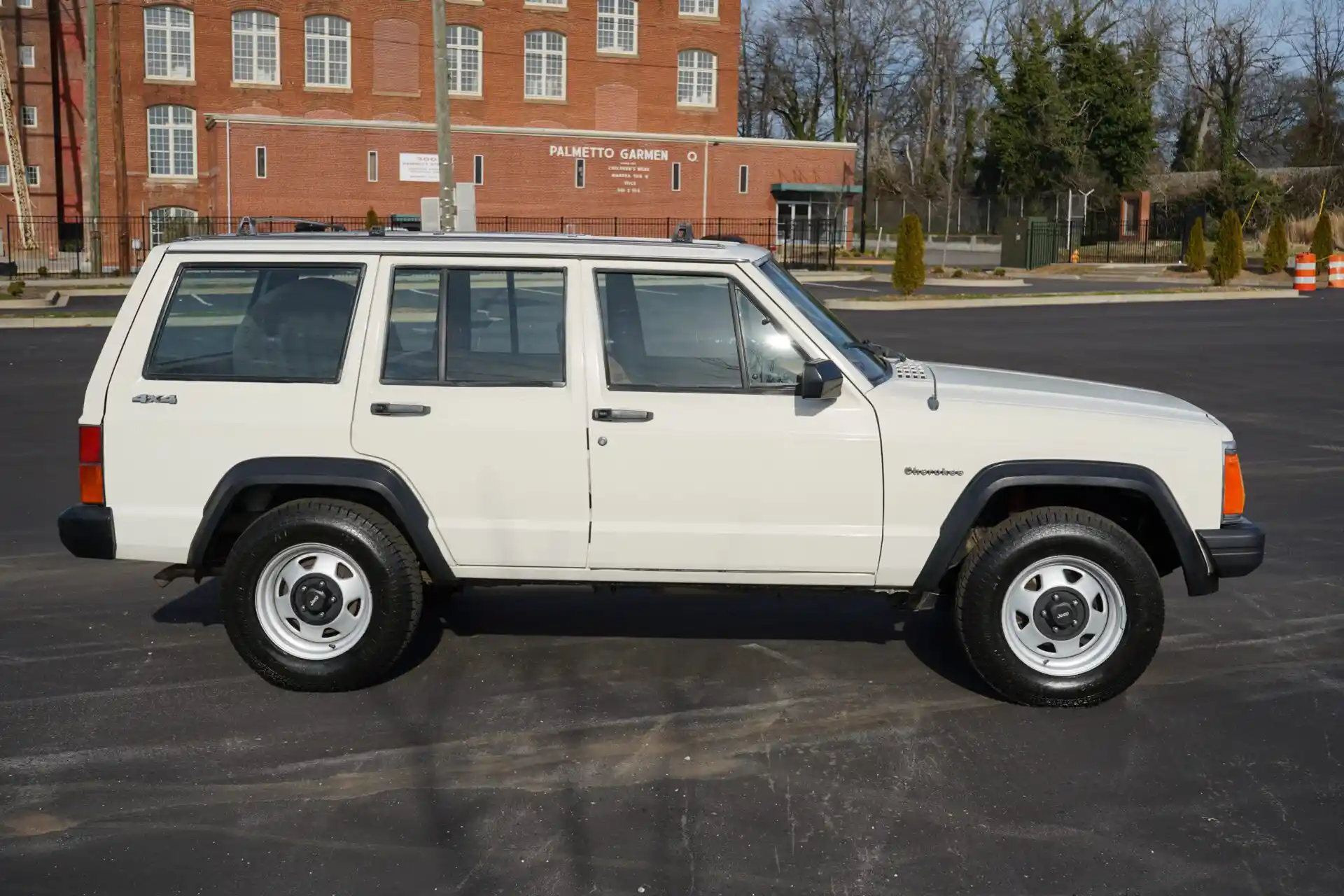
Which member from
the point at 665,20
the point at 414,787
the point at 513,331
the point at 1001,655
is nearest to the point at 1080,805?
the point at 1001,655

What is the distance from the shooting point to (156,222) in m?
56.0

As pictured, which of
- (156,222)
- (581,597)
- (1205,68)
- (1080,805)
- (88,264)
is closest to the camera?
A: (1080,805)

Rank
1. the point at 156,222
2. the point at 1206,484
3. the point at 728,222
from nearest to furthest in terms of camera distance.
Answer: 1. the point at 1206,484
2. the point at 156,222
3. the point at 728,222

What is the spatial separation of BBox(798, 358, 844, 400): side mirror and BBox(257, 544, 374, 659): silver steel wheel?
2.06 m

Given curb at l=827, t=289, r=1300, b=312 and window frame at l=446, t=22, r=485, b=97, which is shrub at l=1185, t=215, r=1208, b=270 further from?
window frame at l=446, t=22, r=485, b=97

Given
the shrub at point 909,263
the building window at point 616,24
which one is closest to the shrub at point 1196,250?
the shrub at point 909,263

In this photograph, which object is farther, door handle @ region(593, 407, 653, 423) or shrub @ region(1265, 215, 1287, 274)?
shrub @ region(1265, 215, 1287, 274)

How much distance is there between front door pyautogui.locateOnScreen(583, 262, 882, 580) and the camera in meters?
6.00

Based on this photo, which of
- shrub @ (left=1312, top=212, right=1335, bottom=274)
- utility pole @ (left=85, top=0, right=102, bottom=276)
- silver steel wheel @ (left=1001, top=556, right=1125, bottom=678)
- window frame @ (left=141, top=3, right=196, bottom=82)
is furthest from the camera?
window frame @ (left=141, top=3, right=196, bottom=82)

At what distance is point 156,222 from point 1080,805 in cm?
5608

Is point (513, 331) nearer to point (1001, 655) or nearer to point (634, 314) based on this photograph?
point (634, 314)

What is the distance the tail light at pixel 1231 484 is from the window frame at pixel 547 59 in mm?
59337

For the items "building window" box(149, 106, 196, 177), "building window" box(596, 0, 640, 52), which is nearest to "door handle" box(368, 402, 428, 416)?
"building window" box(149, 106, 196, 177)

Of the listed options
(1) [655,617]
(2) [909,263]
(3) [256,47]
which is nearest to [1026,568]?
(1) [655,617]
